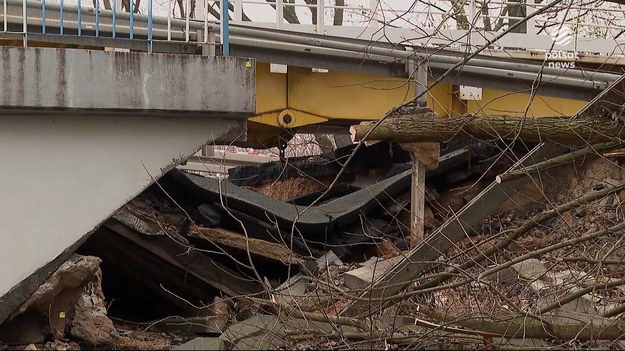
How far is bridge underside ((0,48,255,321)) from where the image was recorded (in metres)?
6.57

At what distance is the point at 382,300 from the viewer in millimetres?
5840

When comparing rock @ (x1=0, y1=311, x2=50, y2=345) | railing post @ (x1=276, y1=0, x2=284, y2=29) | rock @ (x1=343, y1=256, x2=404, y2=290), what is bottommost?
rock @ (x1=0, y1=311, x2=50, y2=345)

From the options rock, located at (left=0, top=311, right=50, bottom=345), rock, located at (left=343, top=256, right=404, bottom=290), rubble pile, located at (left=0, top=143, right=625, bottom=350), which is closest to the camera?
rubble pile, located at (left=0, top=143, right=625, bottom=350)

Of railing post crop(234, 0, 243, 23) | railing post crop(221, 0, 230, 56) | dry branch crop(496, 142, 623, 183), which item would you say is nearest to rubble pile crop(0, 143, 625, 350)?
dry branch crop(496, 142, 623, 183)

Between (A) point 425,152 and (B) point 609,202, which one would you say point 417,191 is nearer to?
(A) point 425,152

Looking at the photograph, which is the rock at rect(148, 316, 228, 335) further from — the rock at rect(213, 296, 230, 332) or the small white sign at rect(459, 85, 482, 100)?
the small white sign at rect(459, 85, 482, 100)

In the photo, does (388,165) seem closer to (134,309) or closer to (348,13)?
(348,13)

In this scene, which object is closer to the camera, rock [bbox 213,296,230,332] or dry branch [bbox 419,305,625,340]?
dry branch [bbox 419,305,625,340]

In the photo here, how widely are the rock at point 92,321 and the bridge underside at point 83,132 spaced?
118cm

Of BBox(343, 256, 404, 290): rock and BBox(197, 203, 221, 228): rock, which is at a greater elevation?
BBox(197, 203, 221, 228): rock

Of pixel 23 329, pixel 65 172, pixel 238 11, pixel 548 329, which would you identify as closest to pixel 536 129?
pixel 548 329

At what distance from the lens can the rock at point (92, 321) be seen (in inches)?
309

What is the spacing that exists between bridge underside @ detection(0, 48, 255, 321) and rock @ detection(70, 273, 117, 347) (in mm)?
1179

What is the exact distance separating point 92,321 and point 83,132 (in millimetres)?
1941
